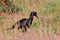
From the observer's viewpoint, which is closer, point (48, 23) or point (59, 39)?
point (59, 39)

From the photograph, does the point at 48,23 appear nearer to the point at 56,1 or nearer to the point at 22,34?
the point at 22,34

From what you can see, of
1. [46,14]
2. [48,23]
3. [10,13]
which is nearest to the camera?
[48,23]

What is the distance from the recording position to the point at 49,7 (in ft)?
28.1

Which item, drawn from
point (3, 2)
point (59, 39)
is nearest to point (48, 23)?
point (59, 39)

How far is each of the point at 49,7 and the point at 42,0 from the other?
0.96m

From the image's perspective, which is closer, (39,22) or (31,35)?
(31,35)

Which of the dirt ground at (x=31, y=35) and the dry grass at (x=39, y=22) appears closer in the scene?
the dirt ground at (x=31, y=35)

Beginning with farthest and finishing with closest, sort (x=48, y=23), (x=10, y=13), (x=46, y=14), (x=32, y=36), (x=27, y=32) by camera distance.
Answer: (x=10, y=13)
(x=46, y=14)
(x=48, y=23)
(x=27, y=32)
(x=32, y=36)

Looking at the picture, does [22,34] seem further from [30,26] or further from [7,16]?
[7,16]

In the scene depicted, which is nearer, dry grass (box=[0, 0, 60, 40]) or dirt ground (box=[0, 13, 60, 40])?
dirt ground (box=[0, 13, 60, 40])

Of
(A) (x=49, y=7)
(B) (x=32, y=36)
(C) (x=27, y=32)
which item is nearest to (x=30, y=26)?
(C) (x=27, y=32)

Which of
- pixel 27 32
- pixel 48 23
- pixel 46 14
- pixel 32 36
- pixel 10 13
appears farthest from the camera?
pixel 10 13

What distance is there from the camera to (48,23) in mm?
7500

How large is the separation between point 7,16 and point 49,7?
48.2 inches
